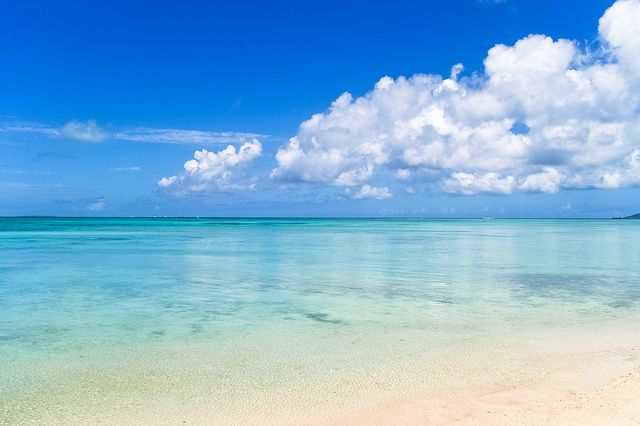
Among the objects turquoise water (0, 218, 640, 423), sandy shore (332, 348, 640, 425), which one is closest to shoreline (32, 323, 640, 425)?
sandy shore (332, 348, 640, 425)

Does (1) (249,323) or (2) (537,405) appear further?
(1) (249,323)

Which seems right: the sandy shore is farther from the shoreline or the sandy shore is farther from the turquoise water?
the turquoise water

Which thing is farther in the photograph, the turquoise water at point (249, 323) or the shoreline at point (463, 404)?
the turquoise water at point (249, 323)

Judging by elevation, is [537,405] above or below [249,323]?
below

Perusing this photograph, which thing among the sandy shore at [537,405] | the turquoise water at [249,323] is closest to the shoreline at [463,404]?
the sandy shore at [537,405]

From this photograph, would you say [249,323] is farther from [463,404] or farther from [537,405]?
[537,405]

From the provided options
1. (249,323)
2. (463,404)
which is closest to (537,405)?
(463,404)

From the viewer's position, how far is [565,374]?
7113 millimetres

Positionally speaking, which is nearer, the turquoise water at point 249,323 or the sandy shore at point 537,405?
the sandy shore at point 537,405

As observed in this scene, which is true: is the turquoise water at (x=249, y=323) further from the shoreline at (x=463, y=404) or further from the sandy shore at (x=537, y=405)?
the sandy shore at (x=537, y=405)

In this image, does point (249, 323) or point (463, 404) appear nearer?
point (463, 404)

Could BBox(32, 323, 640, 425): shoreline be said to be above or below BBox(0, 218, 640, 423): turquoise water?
below

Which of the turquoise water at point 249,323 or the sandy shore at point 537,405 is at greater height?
the turquoise water at point 249,323

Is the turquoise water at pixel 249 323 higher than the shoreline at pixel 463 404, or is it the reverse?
the turquoise water at pixel 249 323
